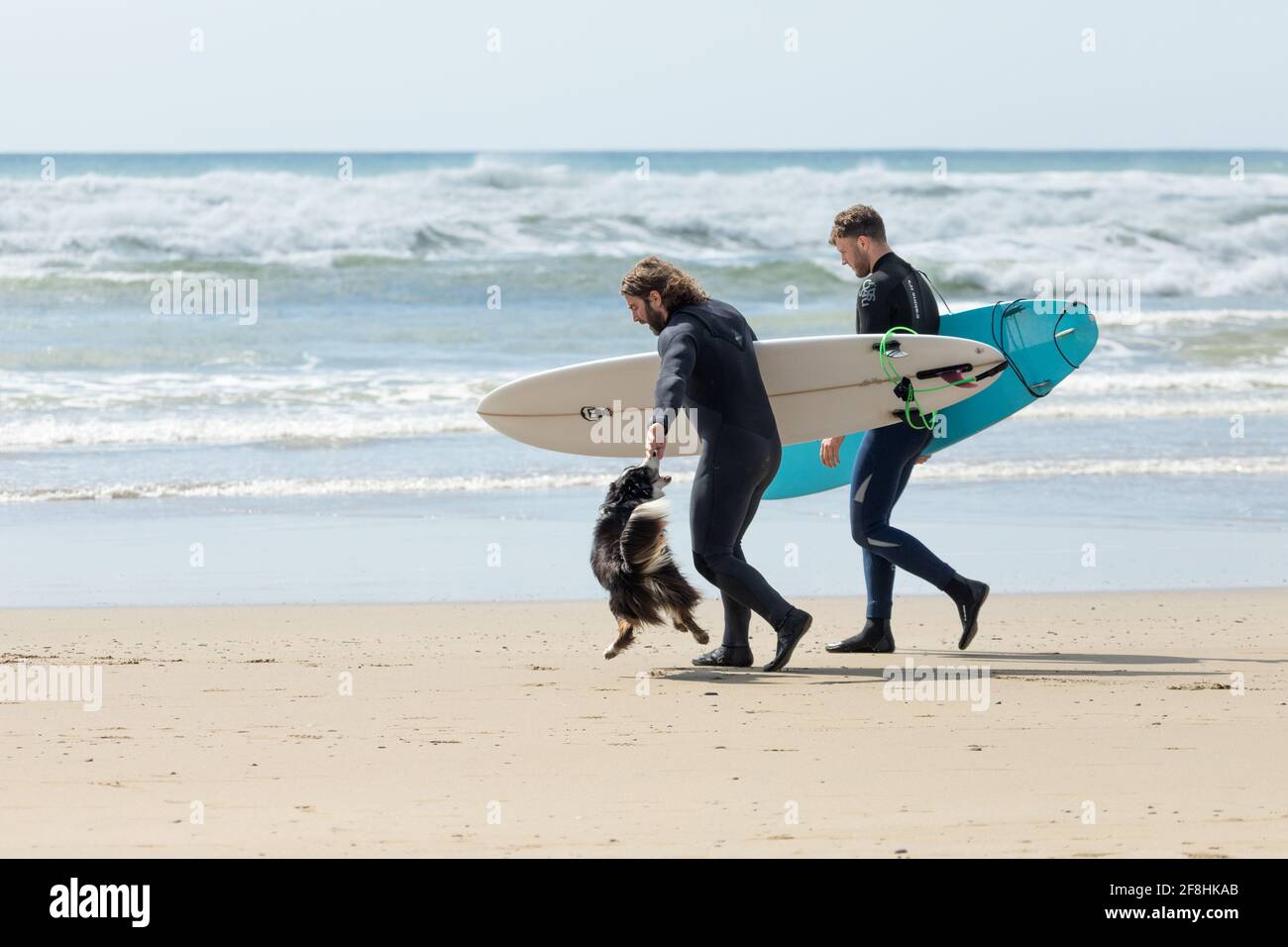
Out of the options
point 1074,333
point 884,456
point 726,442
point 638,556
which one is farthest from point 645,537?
point 1074,333

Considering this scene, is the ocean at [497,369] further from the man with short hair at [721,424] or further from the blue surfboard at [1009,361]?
the man with short hair at [721,424]

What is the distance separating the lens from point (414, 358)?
15.4 meters

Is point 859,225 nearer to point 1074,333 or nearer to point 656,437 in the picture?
point 656,437

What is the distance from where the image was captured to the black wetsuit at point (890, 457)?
5160mm

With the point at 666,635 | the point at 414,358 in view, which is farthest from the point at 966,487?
the point at 414,358

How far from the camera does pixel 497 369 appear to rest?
14523 mm

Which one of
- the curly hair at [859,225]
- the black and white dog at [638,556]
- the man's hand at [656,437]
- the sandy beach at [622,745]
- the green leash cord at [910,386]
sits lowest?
the sandy beach at [622,745]

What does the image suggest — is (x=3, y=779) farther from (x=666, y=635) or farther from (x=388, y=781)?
(x=666, y=635)

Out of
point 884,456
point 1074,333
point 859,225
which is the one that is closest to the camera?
point 859,225

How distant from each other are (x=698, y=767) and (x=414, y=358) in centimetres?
1210

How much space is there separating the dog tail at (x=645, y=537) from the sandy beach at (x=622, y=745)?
1.30 ft

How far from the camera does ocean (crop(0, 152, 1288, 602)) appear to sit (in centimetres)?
725

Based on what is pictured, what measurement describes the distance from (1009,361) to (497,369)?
900cm

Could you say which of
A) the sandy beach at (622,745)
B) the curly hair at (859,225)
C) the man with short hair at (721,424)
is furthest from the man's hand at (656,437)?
the curly hair at (859,225)
